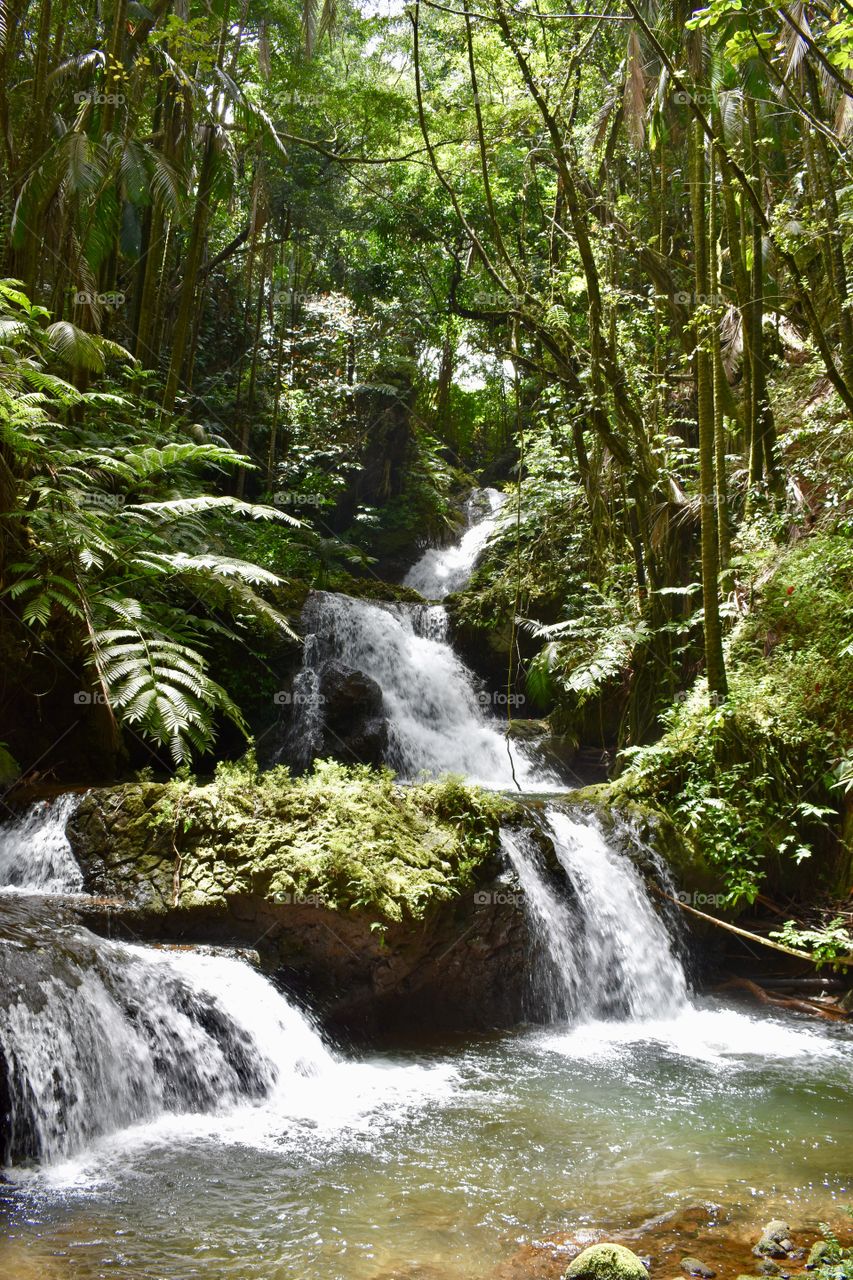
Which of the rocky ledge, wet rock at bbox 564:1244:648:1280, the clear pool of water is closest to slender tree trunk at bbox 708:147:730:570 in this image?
the rocky ledge

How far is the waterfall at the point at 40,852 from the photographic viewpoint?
652 cm

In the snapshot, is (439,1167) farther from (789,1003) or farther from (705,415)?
(705,415)

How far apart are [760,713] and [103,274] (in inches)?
391

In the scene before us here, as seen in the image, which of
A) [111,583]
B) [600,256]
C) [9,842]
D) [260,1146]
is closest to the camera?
[260,1146]

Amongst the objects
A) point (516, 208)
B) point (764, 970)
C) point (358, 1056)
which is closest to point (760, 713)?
point (764, 970)

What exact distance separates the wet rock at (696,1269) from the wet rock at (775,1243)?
292 millimetres

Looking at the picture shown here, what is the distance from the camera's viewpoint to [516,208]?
58.3ft

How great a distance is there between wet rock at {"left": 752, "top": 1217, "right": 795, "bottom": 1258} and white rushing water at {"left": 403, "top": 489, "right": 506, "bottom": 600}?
13.0m

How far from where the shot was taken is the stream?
3.69m

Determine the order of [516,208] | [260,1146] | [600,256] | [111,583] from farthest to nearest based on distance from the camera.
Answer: [516,208] < [600,256] < [111,583] < [260,1146]

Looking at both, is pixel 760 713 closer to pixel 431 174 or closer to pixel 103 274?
pixel 103 274

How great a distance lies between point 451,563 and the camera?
17734 millimetres

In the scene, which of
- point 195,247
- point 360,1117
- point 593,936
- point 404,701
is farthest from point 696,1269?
point 195,247

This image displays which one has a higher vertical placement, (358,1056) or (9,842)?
(9,842)
